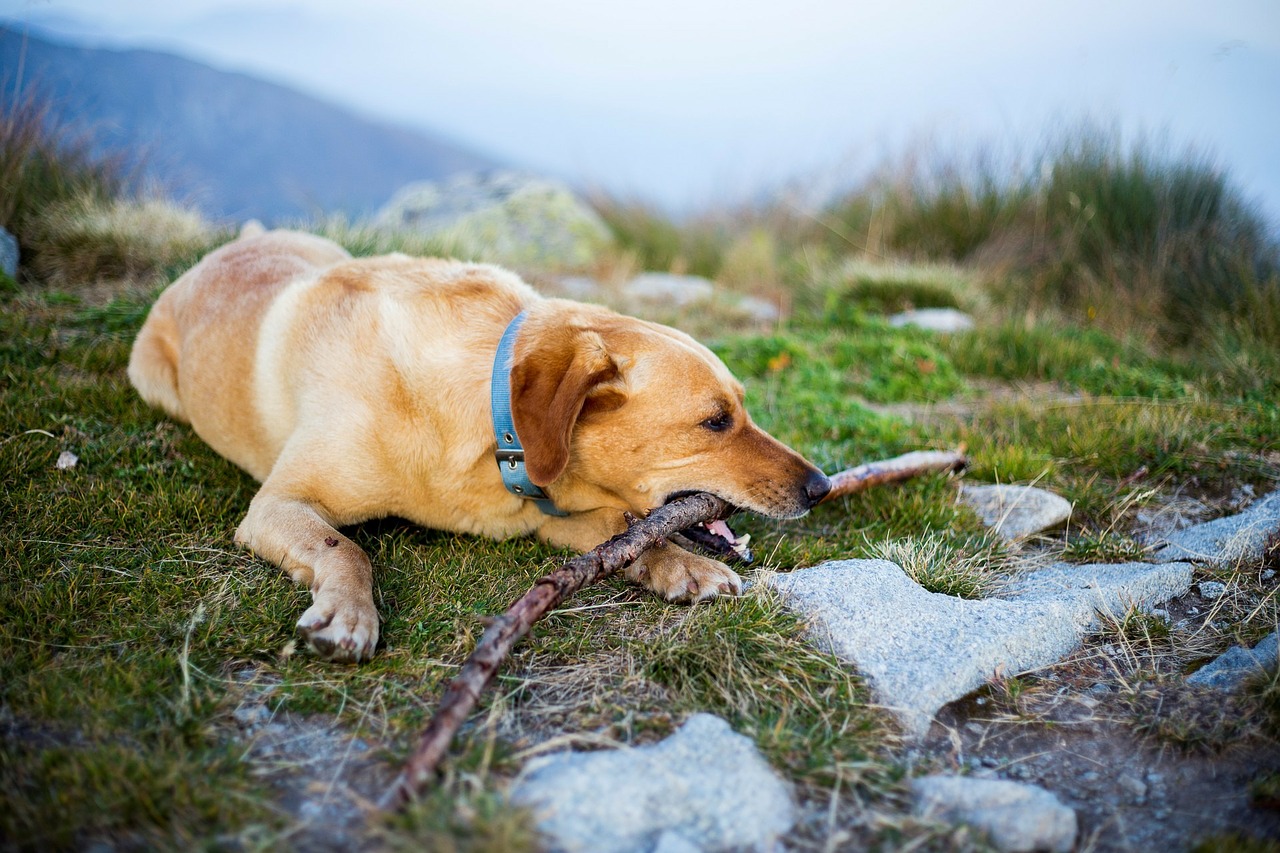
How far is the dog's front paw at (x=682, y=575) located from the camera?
2.87m

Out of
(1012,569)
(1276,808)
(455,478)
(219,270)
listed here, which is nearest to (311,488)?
(455,478)

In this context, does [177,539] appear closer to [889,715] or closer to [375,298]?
[375,298]

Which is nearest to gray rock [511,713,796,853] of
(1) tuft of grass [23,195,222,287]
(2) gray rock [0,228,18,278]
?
(1) tuft of grass [23,195,222,287]

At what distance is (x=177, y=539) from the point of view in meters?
3.21

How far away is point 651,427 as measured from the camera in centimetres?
295

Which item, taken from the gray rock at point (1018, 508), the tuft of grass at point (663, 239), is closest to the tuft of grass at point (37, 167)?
the tuft of grass at point (663, 239)

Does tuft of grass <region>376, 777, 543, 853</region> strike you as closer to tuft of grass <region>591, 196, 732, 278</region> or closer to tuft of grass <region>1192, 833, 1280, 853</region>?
tuft of grass <region>1192, 833, 1280, 853</region>

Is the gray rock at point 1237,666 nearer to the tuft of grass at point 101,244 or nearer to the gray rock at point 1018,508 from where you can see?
the gray rock at point 1018,508

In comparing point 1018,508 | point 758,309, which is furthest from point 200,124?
point 1018,508

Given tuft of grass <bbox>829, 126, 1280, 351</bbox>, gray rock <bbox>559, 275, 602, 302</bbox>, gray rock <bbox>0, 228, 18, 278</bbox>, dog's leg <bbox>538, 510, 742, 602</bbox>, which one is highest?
tuft of grass <bbox>829, 126, 1280, 351</bbox>

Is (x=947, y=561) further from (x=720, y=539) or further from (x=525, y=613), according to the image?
(x=525, y=613)

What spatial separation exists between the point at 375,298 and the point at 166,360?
5.90ft

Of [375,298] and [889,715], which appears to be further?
[375,298]

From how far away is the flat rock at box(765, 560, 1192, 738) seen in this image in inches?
95.0
